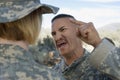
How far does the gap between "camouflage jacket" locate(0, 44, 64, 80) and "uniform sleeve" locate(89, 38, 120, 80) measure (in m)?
1.32

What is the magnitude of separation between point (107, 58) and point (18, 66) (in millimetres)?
1498

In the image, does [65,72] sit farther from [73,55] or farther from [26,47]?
[26,47]

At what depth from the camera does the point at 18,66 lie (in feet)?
8.47

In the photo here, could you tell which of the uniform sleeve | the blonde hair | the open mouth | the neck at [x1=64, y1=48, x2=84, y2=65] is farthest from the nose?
the blonde hair

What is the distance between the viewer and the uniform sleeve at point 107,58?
151 inches

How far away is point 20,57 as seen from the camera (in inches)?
102

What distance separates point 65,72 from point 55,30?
62 centimetres

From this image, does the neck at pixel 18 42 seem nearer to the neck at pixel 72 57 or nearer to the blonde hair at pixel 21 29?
the blonde hair at pixel 21 29

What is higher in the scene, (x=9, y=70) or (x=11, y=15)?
(x=11, y=15)

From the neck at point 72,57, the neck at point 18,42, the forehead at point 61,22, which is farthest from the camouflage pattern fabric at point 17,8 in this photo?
the forehead at point 61,22

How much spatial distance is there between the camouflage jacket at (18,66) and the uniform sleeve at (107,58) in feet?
4.32

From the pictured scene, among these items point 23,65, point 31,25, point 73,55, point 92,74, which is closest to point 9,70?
point 23,65

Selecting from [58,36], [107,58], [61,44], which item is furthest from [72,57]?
[107,58]

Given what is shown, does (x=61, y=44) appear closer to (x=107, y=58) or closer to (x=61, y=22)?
(x=61, y=22)
